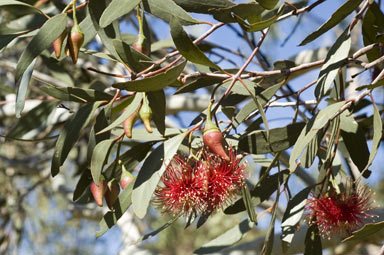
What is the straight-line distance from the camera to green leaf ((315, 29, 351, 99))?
1.04 meters

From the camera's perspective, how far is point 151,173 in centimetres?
103

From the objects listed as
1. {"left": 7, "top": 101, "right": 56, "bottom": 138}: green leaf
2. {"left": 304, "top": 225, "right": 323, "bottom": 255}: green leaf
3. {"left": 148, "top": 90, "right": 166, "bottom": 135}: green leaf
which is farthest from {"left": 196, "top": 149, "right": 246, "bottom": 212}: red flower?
{"left": 7, "top": 101, "right": 56, "bottom": 138}: green leaf

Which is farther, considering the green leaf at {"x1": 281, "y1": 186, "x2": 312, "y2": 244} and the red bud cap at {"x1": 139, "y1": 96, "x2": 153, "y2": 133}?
the green leaf at {"x1": 281, "y1": 186, "x2": 312, "y2": 244}

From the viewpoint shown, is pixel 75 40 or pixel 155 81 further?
pixel 75 40

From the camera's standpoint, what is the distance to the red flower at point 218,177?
1.07m

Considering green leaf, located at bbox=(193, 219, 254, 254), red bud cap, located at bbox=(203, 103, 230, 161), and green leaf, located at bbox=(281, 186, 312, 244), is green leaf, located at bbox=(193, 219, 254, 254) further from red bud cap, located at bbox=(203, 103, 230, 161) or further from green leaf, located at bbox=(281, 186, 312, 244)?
red bud cap, located at bbox=(203, 103, 230, 161)

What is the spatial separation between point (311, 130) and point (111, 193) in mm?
443

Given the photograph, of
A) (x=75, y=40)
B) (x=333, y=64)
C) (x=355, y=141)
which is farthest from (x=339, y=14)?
(x=75, y=40)

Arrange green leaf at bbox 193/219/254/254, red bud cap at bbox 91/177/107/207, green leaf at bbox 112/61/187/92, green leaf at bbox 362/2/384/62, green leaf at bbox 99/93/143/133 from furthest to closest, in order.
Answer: green leaf at bbox 193/219/254/254, green leaf at bbox 362/2/384/62, red bud cap at bbox 91/177/107/207, green leaf at bbox 99/93/143/133, green leaf at bbox 112/61/187/92

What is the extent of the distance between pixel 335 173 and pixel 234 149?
12.1 inches

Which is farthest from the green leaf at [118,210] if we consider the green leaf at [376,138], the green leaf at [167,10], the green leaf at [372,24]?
the green leaf at [372,24]

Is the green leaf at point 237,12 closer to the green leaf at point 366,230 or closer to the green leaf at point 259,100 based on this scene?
the green leaf at point 259,100

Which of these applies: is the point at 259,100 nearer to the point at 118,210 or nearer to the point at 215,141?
the point at 215,141

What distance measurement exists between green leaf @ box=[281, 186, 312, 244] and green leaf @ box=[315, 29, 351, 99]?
11.2 inches
